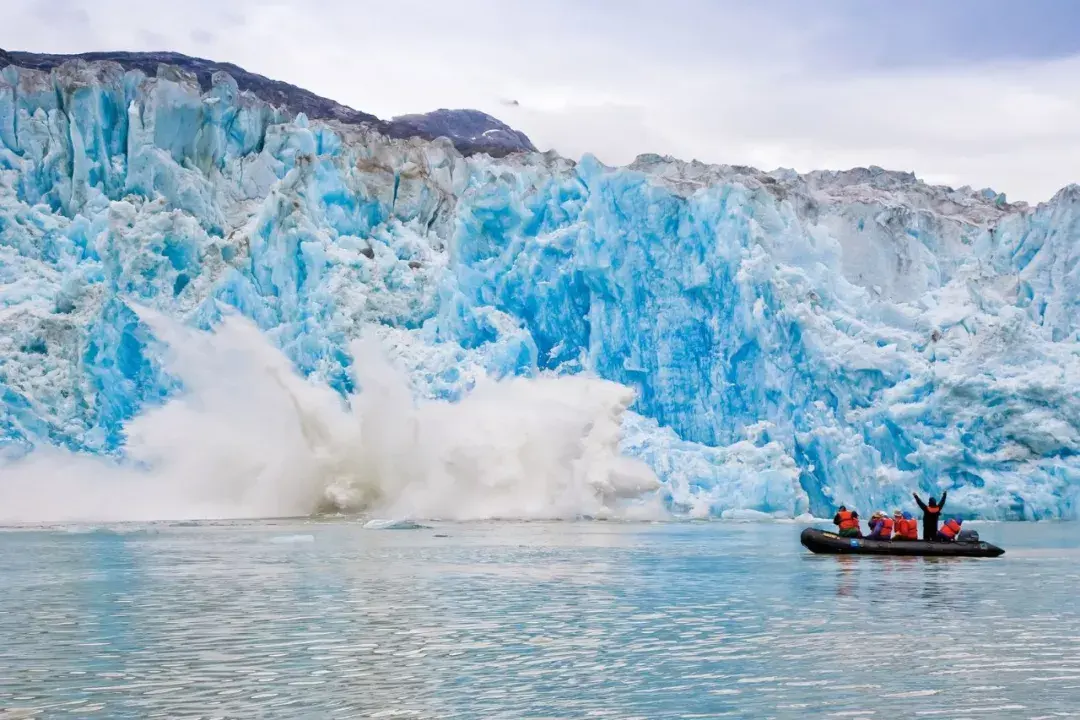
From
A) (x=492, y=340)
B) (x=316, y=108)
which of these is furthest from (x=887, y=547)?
(x=316, y=108)

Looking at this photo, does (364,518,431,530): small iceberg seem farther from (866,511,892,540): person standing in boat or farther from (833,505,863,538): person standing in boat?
(866,511,892,540): person standing in boat

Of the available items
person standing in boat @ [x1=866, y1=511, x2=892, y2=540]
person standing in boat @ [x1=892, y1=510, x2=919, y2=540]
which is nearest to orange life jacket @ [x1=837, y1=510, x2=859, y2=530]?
person standing in boat @ [x1=866, y1=511, x2=892, y2=540]

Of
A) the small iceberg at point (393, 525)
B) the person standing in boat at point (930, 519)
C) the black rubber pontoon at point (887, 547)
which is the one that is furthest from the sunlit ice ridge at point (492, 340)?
the black rubber pontoon at point (887, 547)

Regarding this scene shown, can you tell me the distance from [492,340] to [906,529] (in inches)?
586

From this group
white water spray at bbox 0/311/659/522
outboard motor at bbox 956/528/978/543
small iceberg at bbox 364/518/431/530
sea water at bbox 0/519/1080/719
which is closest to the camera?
sea water at bbox 0/519/1080/719

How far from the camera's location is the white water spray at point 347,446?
3316 cm

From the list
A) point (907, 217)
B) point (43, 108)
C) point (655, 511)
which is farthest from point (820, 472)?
point (43, 108)

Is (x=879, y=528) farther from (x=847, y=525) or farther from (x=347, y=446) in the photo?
(x=347, y=446)

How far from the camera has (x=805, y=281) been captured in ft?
114

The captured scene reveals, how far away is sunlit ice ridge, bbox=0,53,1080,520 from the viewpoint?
32781 millimetres

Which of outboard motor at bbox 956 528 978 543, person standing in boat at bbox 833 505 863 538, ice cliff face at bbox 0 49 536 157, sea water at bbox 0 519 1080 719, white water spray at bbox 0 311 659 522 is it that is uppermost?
ice cliff face at bbox 0 49 536 157

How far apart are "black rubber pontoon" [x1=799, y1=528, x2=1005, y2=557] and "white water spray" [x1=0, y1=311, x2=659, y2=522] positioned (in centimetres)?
1048

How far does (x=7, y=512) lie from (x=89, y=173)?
30.5 ft

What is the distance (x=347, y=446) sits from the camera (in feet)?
115
